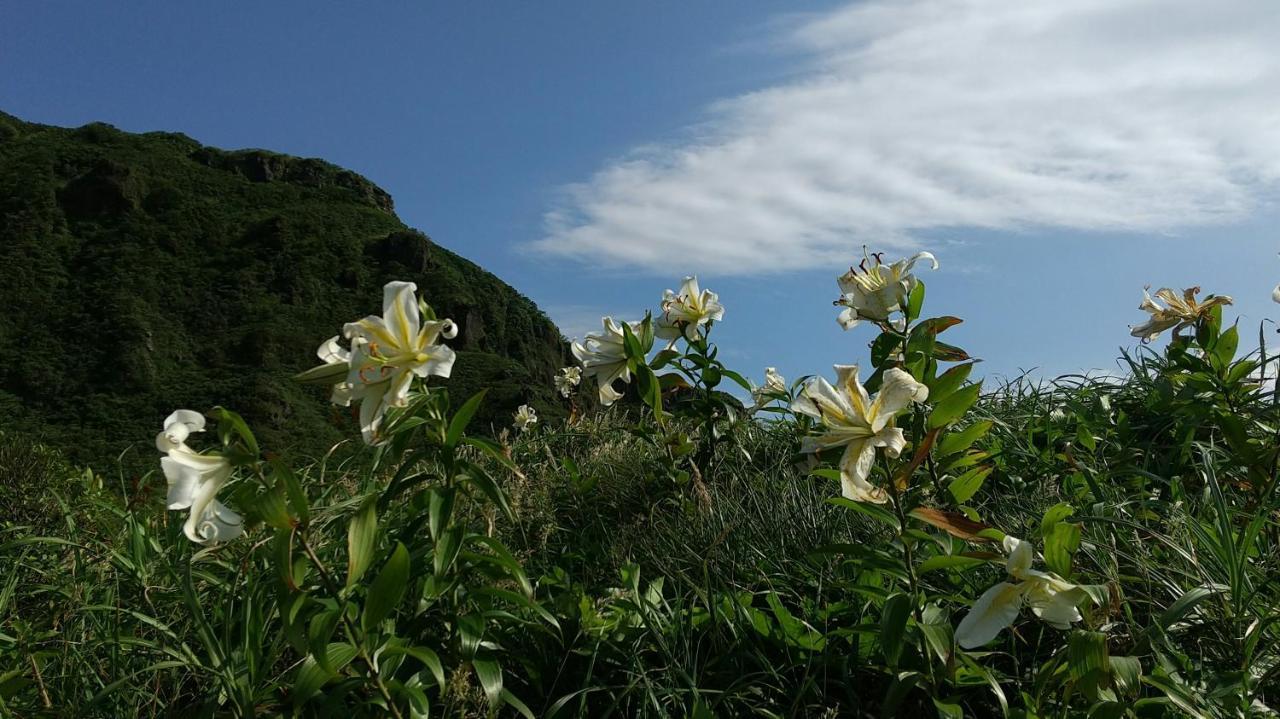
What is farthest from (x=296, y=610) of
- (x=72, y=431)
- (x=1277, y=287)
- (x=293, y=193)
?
(x=293, y=193)

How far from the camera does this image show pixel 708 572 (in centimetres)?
260

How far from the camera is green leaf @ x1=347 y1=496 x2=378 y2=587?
1653 mm

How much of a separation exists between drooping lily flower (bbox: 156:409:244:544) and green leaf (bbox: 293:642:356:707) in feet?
1.02

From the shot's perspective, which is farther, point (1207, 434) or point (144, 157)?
point (144, 157)

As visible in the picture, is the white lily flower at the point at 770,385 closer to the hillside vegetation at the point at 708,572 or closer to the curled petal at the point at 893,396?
the hillside vegetation at the point at 708,572

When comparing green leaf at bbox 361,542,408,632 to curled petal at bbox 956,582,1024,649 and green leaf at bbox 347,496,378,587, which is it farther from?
curled petal at bbox 956,582,1024,649

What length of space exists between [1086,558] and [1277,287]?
138cm

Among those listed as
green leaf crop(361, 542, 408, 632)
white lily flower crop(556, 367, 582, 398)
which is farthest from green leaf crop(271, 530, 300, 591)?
white lily flower crop(556, 367, 582, 398)

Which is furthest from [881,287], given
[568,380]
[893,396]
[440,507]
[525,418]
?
[525,418]

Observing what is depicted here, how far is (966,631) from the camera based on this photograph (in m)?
1.65

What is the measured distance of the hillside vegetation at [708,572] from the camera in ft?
5.68

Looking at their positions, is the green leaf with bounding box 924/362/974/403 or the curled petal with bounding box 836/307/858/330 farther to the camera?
the curled petal with bounding box 836/307/858/330

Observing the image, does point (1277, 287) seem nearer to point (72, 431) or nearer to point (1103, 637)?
point (1103, 637)

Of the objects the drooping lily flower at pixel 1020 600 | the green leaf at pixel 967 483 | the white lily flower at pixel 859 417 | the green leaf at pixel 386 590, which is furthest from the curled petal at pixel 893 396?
the green leaf at pixel 386 590
